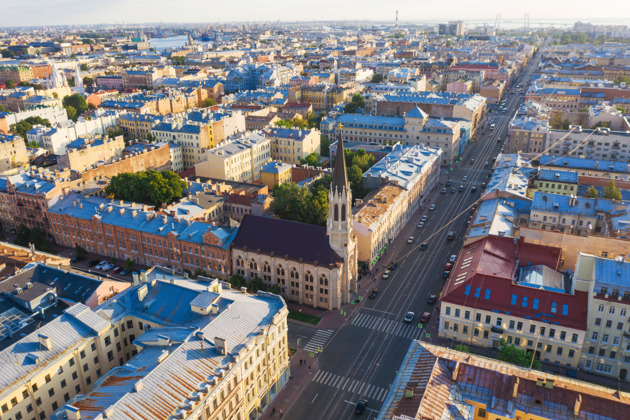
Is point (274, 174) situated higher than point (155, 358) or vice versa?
point (155, 358)

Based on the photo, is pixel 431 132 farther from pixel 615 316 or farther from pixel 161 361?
pixel 161 361

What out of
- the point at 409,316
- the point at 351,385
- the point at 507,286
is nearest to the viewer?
the point at 351,385

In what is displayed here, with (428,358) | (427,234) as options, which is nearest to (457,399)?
(428,358)

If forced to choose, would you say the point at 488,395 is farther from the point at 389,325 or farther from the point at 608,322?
the point at 389,325

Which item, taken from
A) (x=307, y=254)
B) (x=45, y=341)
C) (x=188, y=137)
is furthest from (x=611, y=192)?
(x=188, y=137)

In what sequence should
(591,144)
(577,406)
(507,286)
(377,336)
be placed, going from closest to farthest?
(577,406), (507,286), (377,336), (591,144)
